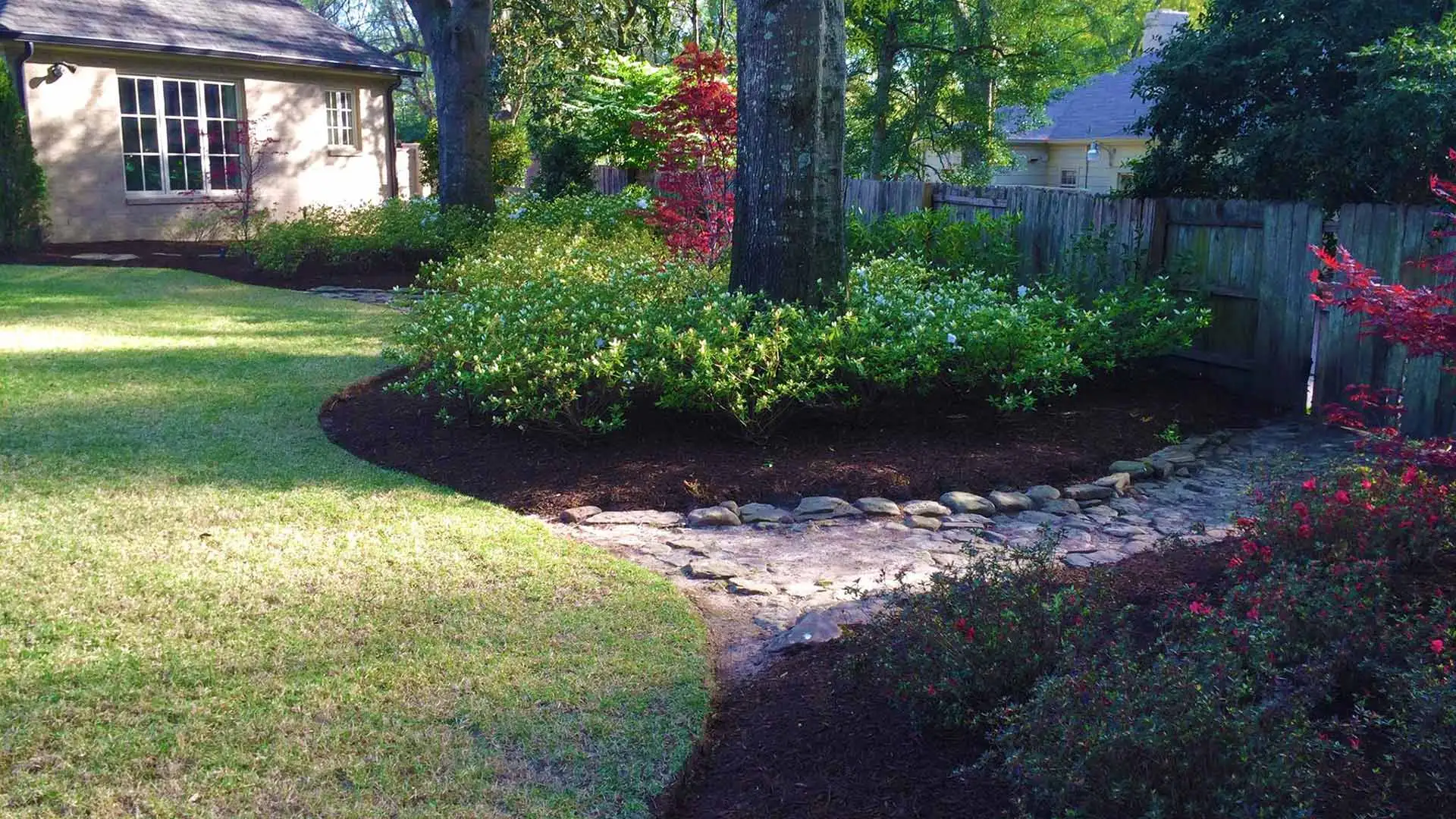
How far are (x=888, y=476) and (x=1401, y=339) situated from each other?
7.63 ft

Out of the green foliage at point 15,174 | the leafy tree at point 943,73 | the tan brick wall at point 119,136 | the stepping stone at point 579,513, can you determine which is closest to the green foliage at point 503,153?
the tan brick wall at point 119,136

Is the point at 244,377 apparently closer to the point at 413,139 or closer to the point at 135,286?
the point at 135,286

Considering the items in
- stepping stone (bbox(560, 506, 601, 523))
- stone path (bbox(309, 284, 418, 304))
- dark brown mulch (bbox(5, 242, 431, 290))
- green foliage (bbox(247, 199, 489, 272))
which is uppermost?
green foliage (bbox(247, 199, 489, 272))

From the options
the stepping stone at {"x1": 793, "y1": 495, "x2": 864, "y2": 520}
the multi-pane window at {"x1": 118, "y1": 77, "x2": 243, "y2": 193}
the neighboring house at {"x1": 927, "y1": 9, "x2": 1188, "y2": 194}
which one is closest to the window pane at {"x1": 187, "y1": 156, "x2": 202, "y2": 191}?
the multi-pane window at {"x1": 118, "y1": 77, "x2": 243, "y2": 193}

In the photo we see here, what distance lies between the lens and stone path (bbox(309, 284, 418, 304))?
41.0 ft

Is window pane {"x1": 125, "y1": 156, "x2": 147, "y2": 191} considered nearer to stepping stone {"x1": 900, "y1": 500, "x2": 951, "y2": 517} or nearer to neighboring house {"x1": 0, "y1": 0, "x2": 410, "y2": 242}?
neighboring house {"x1": 0, "y1": 0, "x2": 410, "y2": 242}

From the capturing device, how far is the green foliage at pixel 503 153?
25319 millimetres

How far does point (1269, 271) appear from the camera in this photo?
7.60 m

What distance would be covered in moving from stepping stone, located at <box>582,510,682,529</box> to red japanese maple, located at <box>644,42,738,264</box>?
19.6ft

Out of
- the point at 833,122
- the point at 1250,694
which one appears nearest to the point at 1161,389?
the point at 833,122

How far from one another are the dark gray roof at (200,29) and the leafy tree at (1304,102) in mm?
14883

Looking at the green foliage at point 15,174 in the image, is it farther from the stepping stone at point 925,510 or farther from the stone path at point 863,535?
the stepping stone at point 925,510

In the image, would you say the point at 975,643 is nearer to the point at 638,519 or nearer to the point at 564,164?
the point at 638,519

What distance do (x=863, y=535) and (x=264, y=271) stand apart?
11.7 m
